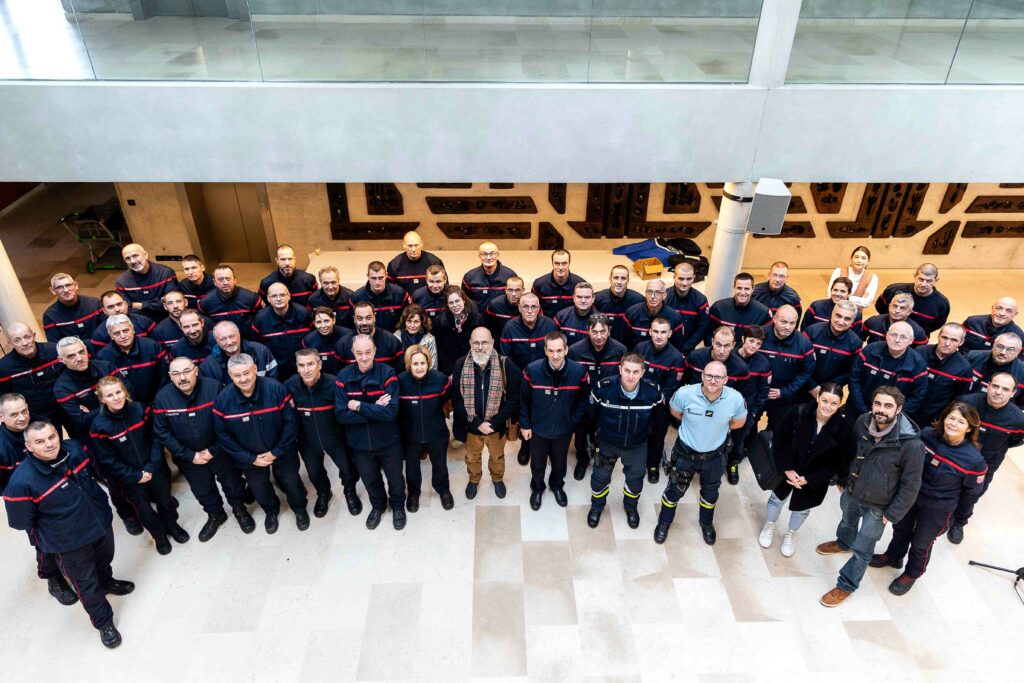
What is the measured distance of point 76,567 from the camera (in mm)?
4285

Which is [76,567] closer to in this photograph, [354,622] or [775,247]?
[354,622]

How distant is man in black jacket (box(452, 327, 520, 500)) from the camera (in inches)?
197

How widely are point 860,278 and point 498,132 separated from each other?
4.14 metres

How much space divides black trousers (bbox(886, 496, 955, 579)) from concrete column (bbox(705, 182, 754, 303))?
9.42ft

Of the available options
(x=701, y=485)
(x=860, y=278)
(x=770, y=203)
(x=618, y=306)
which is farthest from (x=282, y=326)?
(x=860, y=278)

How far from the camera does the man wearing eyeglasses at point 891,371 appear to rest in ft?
16.8

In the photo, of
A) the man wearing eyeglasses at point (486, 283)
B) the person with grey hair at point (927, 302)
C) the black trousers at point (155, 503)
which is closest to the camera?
the black trousers at point (155, 503)

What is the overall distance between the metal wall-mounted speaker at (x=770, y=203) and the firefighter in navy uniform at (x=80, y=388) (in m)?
5.77

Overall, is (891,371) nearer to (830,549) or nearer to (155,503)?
(830,549)

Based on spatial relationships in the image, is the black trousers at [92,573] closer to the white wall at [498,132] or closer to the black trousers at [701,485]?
the white wall at [498,132]

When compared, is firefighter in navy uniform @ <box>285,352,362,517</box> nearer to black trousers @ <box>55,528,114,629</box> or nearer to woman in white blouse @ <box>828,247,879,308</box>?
black trousers @ <box>55,528,114,629</box>

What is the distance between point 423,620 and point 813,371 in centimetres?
386

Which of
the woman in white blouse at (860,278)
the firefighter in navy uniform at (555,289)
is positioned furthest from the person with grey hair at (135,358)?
the woman in white blouse at (860,278)

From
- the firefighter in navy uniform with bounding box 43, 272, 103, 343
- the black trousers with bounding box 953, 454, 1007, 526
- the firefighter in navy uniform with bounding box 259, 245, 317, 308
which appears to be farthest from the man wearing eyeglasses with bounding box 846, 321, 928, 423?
the firefighter in navy uniform with bounding box 43, 272, 103, 343
